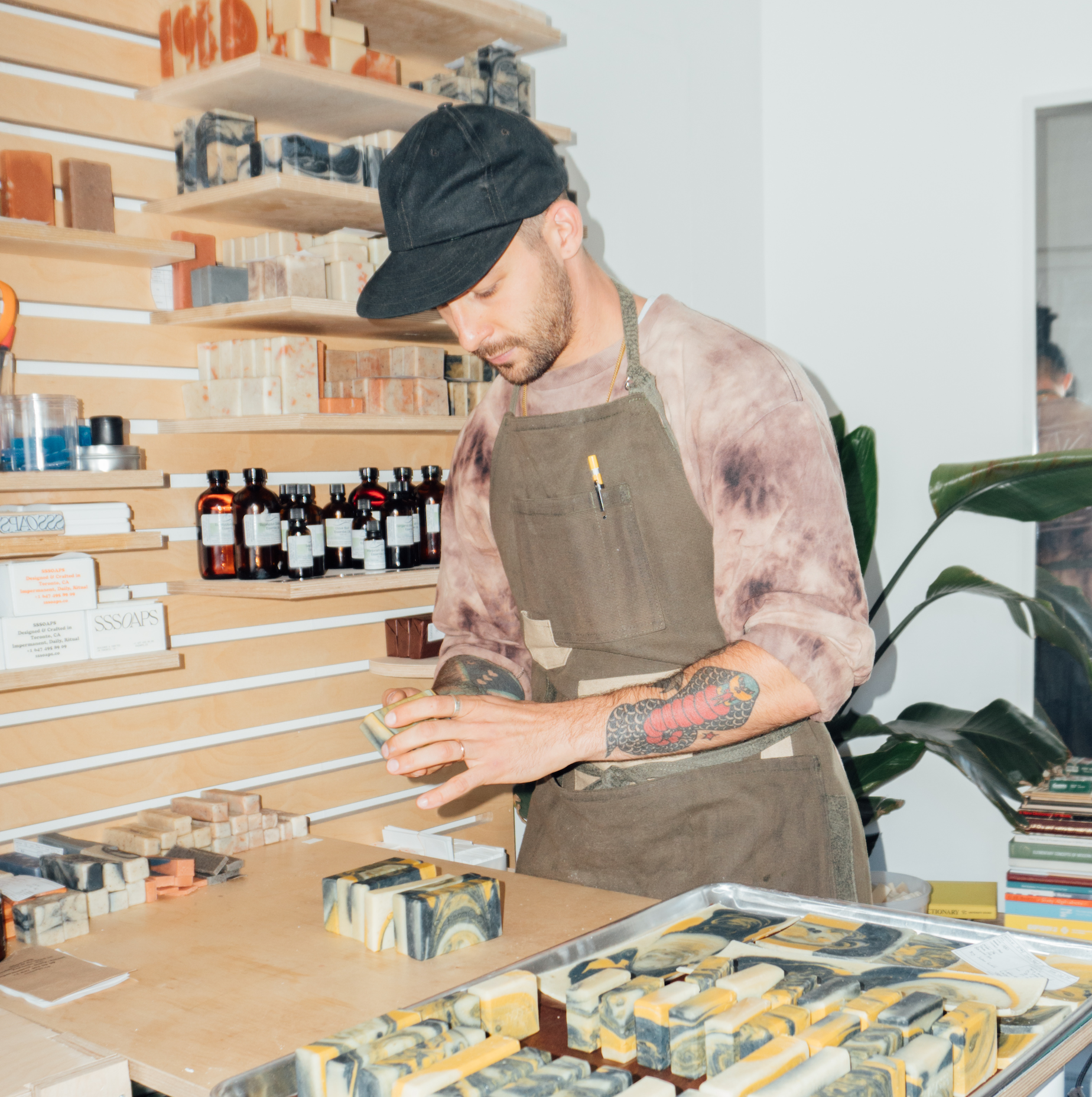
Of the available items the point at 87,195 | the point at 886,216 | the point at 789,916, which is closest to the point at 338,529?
the point at 87,195

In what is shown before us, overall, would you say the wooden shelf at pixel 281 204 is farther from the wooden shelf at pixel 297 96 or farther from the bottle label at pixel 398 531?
the bottle label at pixel 398 531

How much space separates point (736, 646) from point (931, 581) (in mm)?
2336

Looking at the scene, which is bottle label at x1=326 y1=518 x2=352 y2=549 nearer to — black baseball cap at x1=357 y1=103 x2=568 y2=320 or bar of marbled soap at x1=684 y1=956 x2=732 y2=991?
black baseball cap at x1=357 y1=103 x2=568 y2=320

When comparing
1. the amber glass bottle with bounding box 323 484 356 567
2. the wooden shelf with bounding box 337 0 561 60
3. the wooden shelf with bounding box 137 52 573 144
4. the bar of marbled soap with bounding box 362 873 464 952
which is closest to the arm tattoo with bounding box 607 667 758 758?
the bar of marbled soap with bounding box 362 873 464 952

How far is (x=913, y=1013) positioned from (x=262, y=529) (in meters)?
1.61

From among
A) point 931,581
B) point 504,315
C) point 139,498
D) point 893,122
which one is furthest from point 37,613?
point 893,122

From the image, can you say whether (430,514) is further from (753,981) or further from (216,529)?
(753,981)

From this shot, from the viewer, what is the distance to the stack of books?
2.96 meters

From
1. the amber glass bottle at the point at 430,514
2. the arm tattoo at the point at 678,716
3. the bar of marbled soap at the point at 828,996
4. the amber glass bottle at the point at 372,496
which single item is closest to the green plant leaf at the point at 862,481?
the amber glass bottle at the point at 430,514

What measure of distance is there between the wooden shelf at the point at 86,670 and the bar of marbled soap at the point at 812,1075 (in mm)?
1447

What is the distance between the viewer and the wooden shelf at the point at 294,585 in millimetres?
2250

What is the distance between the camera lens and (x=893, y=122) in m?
3.65

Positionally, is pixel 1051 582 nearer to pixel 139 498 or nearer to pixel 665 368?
pixel 665 368

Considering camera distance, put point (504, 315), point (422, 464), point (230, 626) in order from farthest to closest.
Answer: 1. point (422, 464)
2. point (230, 626)
3. point (504, 315)
